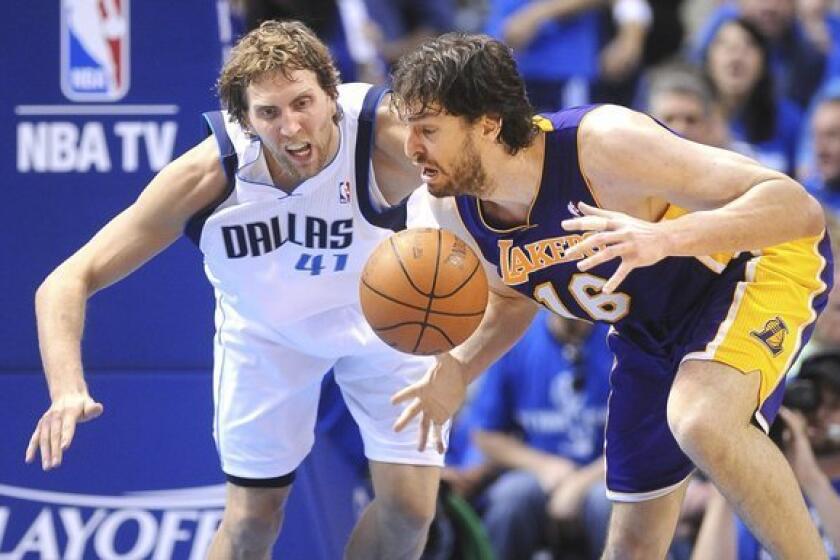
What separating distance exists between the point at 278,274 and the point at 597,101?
4866 mm

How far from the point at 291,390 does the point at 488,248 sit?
1150 millimetres

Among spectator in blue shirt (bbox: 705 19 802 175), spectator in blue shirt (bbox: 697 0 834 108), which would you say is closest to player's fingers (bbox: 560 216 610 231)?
spectator in blue shirt (bbox: 705 19 802 175)

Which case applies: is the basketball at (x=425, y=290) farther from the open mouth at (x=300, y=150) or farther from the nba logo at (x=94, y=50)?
the nba logo at (x=94, y=50)

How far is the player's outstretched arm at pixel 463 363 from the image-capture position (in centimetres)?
539

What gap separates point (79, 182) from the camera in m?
6.49

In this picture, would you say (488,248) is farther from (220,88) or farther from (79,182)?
(79,182)

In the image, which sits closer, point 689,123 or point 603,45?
point 689,123

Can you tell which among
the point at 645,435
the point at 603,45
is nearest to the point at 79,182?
the point at 645,435

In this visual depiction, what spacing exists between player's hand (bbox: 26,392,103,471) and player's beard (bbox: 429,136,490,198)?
4.39ft

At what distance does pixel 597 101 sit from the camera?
33.4ft

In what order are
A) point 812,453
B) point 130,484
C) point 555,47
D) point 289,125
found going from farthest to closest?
point 555,47
point 130,484
point 812,453
point 289,125

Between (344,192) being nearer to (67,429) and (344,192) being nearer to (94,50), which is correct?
(67,429)

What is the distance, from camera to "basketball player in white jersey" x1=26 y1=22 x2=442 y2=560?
5.41 m

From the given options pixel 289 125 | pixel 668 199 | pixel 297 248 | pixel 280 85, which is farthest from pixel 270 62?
pixel 668 199
